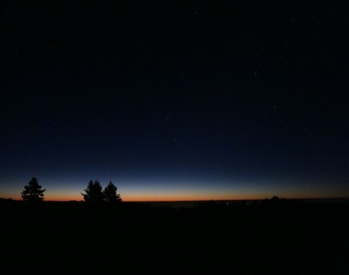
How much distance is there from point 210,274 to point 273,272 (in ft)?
5.95

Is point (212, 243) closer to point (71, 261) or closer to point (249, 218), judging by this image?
point (249, 218)

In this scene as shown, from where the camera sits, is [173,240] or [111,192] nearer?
[173,240]

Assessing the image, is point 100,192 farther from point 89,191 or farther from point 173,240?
point 173,240

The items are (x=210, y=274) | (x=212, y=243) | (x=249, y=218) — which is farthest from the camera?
(x=249, y=218)

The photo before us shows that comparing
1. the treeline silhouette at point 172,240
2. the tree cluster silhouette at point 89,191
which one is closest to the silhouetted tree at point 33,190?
the tree cluster silhouette at point 89,191

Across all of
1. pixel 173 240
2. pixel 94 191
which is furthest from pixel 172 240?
pixel 94 191

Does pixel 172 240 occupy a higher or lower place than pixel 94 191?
lower

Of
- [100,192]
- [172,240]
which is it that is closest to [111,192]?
[100,192]

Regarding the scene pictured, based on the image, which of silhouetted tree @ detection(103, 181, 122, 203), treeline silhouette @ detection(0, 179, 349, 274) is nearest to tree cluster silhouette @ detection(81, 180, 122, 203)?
silhouetted tree @ detection(103, 181, 122, 203)

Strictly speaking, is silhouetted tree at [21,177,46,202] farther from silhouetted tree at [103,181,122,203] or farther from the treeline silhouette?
the treeline silhouette

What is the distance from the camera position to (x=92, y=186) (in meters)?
45.2

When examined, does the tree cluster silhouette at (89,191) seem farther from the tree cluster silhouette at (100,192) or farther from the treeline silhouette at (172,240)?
the treeline silhouette at (172,240)

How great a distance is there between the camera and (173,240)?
1112cm

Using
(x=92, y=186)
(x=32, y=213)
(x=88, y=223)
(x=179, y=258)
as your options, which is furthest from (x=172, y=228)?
(x=92, y=186)
